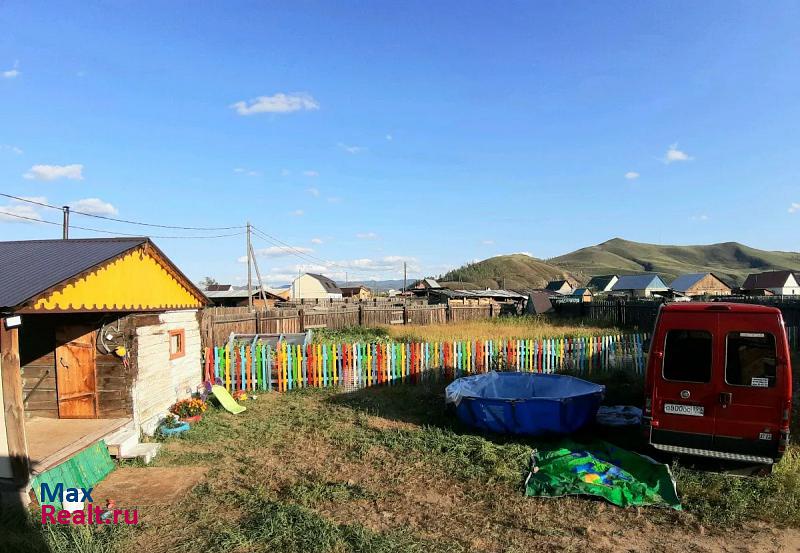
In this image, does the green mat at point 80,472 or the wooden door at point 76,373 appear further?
the wooden door at point 76,373

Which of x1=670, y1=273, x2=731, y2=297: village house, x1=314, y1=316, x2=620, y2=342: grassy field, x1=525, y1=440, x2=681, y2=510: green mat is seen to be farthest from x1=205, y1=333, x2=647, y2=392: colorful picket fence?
x1=670, y1=273, x2=731, y2=297: village house

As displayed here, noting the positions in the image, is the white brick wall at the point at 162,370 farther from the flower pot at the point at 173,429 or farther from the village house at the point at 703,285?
the village house at the point at 703,285

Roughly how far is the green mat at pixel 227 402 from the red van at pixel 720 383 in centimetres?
812

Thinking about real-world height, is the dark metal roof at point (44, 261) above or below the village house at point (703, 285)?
above

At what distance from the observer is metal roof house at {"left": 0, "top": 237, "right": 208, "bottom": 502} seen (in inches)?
261

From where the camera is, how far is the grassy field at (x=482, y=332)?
18.9m

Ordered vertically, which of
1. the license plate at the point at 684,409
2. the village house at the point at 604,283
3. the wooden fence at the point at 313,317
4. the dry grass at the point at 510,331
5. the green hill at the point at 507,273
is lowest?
the dry grass at the point at 510,331

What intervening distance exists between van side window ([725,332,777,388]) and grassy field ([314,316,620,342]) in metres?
11.6

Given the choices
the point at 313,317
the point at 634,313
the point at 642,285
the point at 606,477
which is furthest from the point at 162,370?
the point at 642,285

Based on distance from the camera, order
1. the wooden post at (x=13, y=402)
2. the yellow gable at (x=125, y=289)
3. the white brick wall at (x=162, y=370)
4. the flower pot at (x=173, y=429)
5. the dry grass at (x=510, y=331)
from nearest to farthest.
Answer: the wooden post at (x=13, y=402)
the yellow gable at (x=125, y=289)
the white brick wall at (x=162, y=370)
the flower pot at (x=173, y=429)
the dry grass at (x=510, y=331)

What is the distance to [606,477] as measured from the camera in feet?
20.0

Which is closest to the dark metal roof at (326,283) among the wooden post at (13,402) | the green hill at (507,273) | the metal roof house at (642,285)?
the green hill at (507,273)

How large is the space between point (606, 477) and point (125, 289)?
798cm

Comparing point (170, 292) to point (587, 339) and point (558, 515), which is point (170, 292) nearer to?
point (558, 515)
